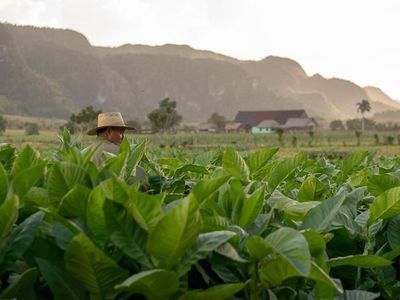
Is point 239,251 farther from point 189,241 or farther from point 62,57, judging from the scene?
point 62,57

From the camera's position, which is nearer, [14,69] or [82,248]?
[82,248]

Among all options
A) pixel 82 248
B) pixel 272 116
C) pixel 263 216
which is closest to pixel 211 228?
pixel 263 216

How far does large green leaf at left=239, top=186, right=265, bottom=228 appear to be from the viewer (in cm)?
148

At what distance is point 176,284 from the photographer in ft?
3.83

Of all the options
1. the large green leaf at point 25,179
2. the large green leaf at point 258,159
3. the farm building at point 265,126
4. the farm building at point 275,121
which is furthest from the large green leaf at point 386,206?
the farm building at point 265,126

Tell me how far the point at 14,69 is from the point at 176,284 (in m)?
160

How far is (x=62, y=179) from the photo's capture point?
4.41 feet

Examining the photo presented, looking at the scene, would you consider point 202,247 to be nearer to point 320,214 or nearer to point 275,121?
point 320,214

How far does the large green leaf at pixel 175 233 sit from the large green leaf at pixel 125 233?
0.06m

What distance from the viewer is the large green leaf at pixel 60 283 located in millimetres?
1209

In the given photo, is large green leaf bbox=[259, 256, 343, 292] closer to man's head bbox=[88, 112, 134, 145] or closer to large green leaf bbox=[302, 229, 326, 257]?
large green leaf bbox=[302, 229, 326, 257]

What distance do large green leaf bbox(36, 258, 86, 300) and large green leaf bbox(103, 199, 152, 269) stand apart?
0.48 feet

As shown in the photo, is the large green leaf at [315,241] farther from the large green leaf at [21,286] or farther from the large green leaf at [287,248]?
the large green leaf at [21,286]

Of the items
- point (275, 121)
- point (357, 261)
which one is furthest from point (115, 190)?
point (275, 121)
